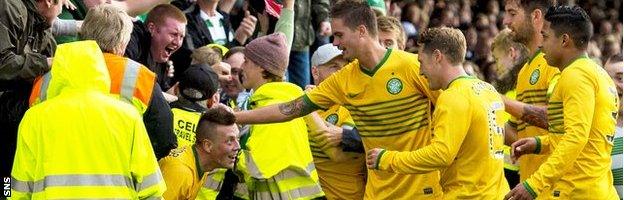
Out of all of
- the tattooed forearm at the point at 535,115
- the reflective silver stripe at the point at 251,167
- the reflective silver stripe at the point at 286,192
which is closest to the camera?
the tattooed forearm at the point at 535,115

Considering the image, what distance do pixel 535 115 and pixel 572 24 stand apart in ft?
2.51

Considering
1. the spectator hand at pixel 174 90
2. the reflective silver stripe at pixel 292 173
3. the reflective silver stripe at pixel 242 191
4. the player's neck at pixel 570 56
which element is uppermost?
the player's neck at pixel 570 56

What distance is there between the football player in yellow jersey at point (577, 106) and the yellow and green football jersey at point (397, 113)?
62 centimetres

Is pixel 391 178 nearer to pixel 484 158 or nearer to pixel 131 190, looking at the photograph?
pixel 484 158

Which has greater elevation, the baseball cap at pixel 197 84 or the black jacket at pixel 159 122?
the black jacket at pixel 159 122

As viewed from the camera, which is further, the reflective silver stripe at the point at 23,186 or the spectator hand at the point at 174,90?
the spectator hand at the point at 174,90

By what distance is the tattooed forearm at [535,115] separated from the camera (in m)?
10.0

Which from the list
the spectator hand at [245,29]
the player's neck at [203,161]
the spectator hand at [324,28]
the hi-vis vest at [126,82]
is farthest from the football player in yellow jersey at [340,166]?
the spectator hand at [324,28]

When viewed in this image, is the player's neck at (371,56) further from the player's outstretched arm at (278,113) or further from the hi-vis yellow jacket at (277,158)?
the hi-vis yellow jacket at (277,158)

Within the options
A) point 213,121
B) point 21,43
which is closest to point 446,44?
point 213,121

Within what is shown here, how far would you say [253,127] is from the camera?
10.6m

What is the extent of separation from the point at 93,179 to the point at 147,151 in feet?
1.11

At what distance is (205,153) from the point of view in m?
9.89

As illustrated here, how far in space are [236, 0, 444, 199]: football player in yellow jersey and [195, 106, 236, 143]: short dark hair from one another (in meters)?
0.81
